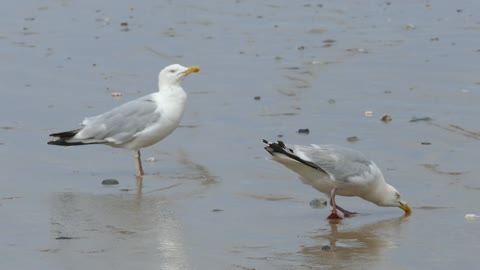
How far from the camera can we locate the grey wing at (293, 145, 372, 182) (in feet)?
25.9

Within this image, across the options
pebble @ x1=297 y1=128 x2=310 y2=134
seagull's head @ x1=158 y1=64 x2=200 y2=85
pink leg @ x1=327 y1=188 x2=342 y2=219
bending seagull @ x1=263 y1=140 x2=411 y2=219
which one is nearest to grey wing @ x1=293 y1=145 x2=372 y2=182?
bending seagull @ x1=263 y1=140 x2=411 y2=219

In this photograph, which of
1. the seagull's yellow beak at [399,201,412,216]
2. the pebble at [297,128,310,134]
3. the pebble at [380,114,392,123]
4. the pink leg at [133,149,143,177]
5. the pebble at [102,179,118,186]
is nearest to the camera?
the seagull's yellow beak at [399,201,412,216]

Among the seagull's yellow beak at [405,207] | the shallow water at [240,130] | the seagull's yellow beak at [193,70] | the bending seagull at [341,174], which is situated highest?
the seagull's yellow beak at [193,70]

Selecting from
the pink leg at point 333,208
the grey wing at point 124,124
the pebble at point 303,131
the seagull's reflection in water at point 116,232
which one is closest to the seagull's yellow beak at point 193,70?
the grey wing at point 124,124

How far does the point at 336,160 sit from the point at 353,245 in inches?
43.8

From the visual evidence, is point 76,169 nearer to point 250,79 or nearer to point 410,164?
point 410,164

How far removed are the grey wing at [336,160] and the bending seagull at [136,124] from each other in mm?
1818

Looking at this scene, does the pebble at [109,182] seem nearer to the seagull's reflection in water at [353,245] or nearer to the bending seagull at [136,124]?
the bending seagull at [136,124]

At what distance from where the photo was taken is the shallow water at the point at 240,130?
6895 mm

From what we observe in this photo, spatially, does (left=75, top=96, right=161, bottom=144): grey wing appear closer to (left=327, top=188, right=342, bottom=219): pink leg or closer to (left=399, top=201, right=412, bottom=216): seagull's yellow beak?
(left=327, top=188, right=342, bottom=219): pink leg

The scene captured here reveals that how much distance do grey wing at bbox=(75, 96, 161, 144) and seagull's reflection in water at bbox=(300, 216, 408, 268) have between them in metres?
2.38

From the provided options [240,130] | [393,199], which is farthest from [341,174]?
[240,130]

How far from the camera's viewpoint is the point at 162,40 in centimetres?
1614

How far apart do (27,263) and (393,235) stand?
7.59 ft
